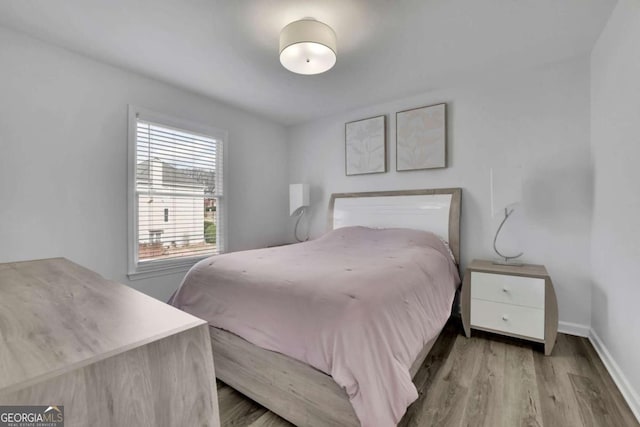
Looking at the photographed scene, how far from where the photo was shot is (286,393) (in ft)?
4.62

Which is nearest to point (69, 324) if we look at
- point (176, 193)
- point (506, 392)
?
point (506, 392)

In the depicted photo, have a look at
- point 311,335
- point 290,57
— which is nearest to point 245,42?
point 290,57

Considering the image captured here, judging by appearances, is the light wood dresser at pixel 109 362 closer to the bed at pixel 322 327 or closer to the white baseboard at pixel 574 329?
the bed at pixel 322 327

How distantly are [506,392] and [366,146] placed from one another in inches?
105

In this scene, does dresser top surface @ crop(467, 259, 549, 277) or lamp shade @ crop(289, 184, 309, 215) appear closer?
dresser top surface @ crop(467, 259, 549, 277)

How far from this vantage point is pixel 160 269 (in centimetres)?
284

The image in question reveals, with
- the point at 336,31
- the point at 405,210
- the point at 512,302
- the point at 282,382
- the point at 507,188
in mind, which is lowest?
the point at 282,382

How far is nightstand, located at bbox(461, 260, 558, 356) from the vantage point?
2.07 metres

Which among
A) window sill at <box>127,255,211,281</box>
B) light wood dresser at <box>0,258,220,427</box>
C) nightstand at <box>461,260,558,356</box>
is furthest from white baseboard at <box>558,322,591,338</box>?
window sill at <box>127,255,211,281</box>

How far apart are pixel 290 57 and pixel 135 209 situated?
1971 mm

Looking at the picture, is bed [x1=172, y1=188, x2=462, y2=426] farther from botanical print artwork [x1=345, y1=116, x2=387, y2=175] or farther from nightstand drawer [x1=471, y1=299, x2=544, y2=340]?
botanical print artwork [x1=345, y1=116, x2=387, y2=175]

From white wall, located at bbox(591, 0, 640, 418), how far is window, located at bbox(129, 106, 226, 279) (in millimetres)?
3410

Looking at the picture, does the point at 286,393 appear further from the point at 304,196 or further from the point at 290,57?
the point at 304,196

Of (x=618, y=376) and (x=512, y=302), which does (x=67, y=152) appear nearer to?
→ (x=512, y=302)
